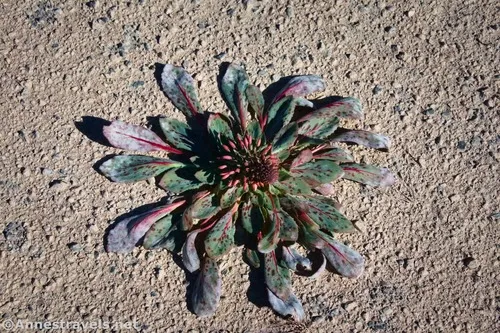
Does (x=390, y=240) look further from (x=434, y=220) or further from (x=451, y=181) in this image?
(x=451, y=181)

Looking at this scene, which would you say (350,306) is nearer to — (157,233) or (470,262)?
(470,262)

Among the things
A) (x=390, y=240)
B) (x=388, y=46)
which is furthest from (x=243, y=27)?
(x=390, y=240)

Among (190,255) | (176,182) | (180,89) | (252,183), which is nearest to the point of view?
(190,255)

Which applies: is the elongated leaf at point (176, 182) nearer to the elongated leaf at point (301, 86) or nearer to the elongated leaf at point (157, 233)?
the elongated leaf at point (157, 233)

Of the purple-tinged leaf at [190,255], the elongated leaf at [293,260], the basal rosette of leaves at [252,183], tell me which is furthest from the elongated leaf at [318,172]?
the purple-tinged leaf at [190,255]

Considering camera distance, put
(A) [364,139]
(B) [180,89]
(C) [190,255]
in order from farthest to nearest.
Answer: (B) [180,89] → (A) [364,139] → (C) [190,255]

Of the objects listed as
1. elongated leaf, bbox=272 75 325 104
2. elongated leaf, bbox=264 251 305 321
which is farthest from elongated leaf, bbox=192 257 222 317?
elongated leaf, bbox=272 75 325 104

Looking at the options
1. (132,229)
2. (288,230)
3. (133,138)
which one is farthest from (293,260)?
(133,138)
